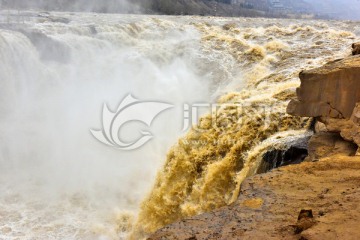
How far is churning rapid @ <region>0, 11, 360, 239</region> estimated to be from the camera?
5.75 m

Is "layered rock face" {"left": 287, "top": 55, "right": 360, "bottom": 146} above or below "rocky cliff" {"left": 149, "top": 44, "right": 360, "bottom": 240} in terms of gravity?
above

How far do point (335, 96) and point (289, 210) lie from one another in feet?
6.02

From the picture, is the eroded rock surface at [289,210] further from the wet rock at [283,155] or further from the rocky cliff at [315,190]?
the wet rock at [283,155]

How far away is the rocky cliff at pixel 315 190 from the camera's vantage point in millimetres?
2477

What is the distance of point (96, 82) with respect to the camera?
1112 cm

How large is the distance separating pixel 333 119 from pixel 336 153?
1.67ft

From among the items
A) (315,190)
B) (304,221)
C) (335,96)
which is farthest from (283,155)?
(304,221)

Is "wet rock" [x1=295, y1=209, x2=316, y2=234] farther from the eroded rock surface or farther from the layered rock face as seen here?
the layered rock face

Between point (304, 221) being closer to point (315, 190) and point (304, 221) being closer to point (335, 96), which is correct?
point (315, 190)

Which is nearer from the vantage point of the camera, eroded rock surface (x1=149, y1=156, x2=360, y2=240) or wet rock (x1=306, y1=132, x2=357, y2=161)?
eroded rock surface (x1=149, y1=156, x2=360, y2=240)

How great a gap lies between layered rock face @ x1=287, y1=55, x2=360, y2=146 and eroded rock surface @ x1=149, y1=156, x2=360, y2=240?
26.1 inches

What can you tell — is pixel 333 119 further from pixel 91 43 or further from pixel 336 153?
pixel 91 43

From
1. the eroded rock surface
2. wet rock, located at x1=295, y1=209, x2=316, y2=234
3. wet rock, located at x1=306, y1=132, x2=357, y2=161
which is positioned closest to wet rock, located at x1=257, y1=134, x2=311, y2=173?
wet rock, located at x1=306, y1=132, x2=357, y2=161

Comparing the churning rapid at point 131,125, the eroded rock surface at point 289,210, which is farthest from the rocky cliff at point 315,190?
the churning rapid at point 131,125
